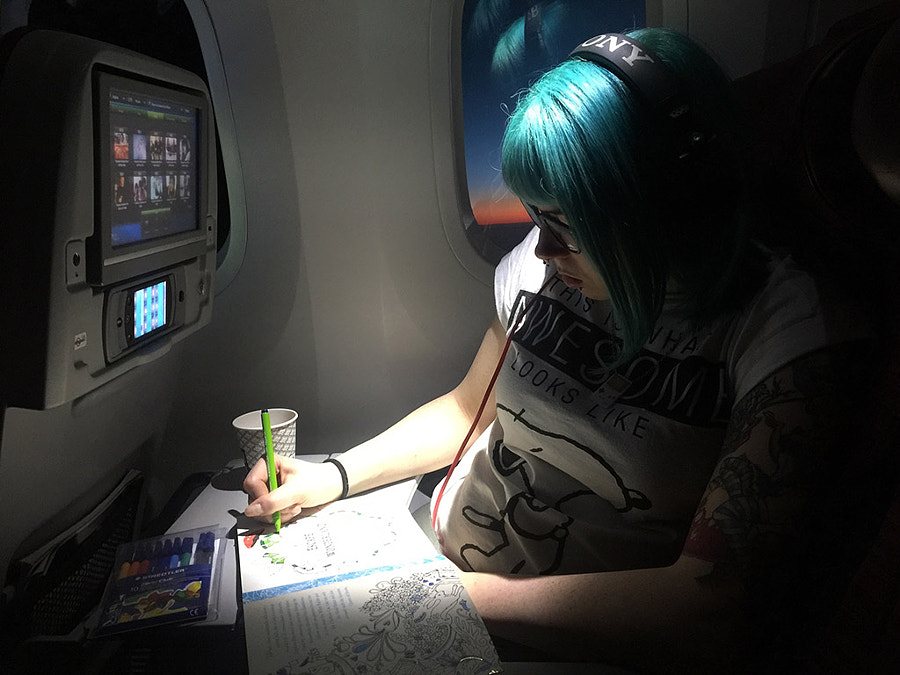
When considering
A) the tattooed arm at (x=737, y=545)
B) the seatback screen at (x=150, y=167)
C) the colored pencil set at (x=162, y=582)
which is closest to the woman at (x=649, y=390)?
the tattooed arm at (x=737, y=545)

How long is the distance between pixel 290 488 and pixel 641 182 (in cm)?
73

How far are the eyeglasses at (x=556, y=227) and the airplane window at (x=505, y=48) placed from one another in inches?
21.9

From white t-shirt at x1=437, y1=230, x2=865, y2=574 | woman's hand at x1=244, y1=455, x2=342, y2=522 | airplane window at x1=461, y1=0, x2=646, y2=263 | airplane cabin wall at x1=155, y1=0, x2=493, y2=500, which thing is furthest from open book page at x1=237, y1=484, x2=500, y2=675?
airplane window at x1=461, y1=0, x2=646, y2=263

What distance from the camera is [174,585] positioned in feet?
3.15

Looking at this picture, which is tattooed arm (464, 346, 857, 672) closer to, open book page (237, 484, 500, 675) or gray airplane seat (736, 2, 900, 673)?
gray airplane seat (736, 2, 900, 673)

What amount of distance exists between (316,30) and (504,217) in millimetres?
564

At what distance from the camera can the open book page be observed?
0.81 meters

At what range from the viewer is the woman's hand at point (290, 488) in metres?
1.12

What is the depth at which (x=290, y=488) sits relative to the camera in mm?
1158

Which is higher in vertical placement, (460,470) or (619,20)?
(619,20)

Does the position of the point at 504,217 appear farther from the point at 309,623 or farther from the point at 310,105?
the point at 309,623

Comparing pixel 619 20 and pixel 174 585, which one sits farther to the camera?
pixel 619 20

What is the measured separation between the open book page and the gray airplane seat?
38 cm

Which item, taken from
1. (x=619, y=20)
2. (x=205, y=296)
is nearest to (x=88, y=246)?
(x=205, y=296)
